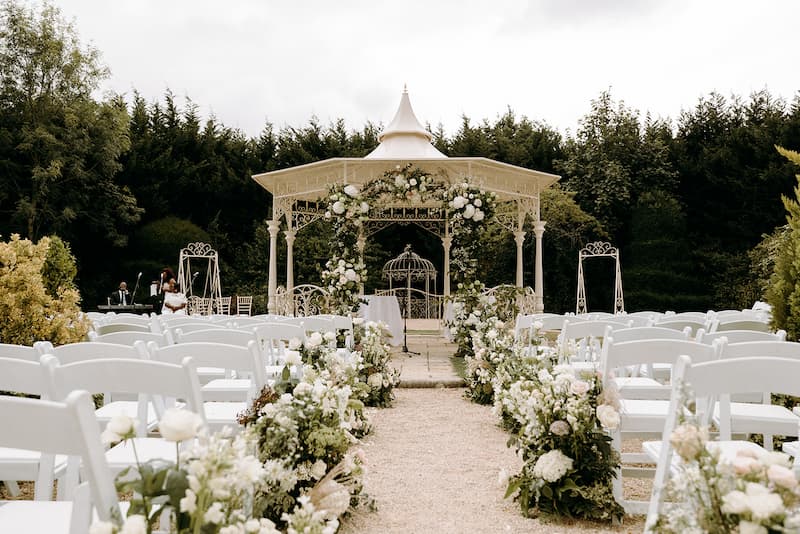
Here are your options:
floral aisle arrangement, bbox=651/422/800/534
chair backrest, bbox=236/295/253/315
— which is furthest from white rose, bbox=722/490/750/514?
chair backrest, bbox=236/295/253/315

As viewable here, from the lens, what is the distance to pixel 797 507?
1426 mm

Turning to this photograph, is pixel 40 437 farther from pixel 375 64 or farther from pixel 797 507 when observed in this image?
pixel 375 64

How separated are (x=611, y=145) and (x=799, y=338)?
46.9 ft

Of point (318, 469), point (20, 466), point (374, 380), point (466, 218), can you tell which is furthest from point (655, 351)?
point (466, 218)

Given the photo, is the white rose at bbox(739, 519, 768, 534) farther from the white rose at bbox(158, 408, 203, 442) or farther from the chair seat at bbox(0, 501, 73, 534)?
the chair seat at bbox(0, 501, 73, 534)

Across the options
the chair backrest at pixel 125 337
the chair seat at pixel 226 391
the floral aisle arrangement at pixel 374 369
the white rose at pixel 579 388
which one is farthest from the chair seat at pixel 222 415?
the floral aisle arrangement at pixel 374 369

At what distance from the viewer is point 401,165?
33.0ft

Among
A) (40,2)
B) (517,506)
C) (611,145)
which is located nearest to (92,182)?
(40,2)

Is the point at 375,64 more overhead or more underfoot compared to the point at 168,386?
more overhead

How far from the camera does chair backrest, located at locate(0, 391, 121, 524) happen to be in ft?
4.29

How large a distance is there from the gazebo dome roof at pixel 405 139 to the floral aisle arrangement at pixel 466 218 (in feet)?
6.44

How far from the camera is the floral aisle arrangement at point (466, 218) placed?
9289 mm

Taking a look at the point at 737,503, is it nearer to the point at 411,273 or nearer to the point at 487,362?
the point at 487,362

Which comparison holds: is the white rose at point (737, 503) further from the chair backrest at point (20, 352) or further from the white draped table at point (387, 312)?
the white draped table at point (387, 312)
